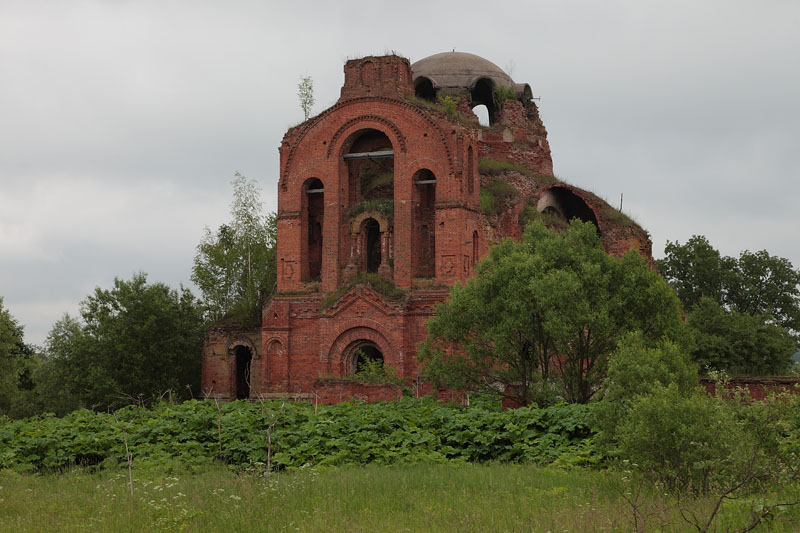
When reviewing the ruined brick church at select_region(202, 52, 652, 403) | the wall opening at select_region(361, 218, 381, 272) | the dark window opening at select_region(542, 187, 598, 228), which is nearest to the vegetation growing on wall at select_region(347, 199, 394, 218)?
the ruined brick church at select_region(202, 52, 652, 403)

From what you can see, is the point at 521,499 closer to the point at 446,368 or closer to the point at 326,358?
the point at 446,368

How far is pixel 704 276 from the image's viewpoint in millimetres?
39156

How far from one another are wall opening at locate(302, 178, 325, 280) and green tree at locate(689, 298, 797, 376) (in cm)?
1508

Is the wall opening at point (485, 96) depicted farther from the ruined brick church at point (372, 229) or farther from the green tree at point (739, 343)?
the green tree at point (739, 343)

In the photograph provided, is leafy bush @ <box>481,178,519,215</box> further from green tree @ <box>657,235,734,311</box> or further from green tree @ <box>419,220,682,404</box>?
green tree @ <box>657,235,734,311</box>

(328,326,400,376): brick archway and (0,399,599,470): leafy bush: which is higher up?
(328,326,400,376): brick archway

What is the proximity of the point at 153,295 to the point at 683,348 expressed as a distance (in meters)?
19.4

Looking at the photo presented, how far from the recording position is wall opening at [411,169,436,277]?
2530cm

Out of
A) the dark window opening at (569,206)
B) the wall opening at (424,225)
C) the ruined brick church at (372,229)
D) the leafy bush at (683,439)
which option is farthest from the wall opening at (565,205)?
the leafy bush at (683,439)

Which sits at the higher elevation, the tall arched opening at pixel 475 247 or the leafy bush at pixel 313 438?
the tall arched opening at pixel 475 247

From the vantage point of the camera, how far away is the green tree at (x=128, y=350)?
28688 mm

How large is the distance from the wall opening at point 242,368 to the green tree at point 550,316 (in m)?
11.5

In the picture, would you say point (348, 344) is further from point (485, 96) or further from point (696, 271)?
point (696, 271)

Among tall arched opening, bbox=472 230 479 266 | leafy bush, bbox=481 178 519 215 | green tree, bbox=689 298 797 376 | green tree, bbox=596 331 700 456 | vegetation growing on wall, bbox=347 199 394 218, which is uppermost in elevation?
leafy bush, bbox=481 178 519 215
